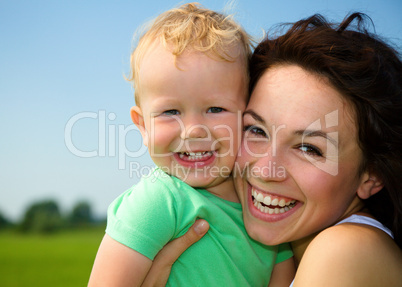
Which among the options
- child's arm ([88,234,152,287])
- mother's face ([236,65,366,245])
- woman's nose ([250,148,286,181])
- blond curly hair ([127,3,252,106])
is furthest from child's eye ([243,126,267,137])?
child's arm ([88,234,152,287])

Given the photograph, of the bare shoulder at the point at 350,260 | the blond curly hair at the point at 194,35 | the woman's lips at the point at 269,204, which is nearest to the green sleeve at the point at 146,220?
the woman's lips at the point at 269,204

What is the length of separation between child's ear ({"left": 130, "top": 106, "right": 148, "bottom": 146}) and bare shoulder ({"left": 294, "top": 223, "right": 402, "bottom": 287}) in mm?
1185

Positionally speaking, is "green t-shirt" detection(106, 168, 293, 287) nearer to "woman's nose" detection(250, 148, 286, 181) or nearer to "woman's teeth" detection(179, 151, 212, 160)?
"woman's teeth" detection(179, 151, 212, 160)

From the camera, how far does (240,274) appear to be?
2488mm

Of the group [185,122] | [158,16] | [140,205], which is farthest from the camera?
[158,16]

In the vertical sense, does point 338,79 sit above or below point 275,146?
above

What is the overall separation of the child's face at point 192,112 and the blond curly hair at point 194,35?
58 millimetres

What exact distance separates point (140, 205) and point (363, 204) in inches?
60.1

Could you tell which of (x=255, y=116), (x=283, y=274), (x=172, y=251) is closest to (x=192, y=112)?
(x=255, y=116)

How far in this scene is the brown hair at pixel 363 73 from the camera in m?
2.36

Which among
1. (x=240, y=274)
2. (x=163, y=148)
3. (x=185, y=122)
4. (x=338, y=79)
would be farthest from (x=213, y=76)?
(x=240, y=274)

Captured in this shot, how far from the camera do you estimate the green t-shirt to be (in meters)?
2.23

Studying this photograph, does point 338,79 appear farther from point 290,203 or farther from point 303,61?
point 290,203

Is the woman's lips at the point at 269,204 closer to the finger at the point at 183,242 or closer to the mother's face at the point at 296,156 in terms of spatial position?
the mother's face at the point at 296,156
